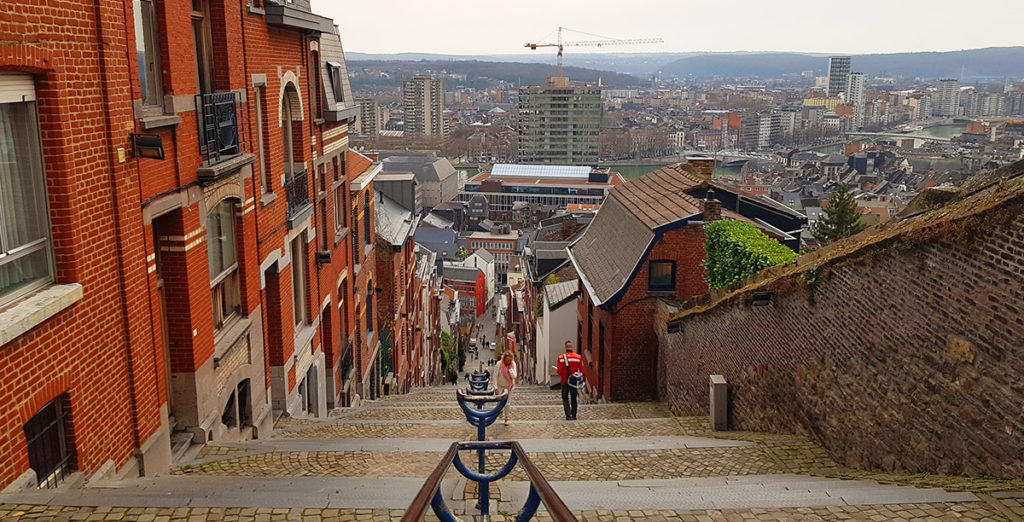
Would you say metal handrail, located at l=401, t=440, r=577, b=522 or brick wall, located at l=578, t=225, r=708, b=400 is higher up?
metal handrail, located at l=401, t=440, r=577, b=522

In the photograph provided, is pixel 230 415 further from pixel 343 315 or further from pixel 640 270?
pixel 640 270

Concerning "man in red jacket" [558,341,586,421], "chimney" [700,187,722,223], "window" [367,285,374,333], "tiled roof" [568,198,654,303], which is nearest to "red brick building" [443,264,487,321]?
"window" [367,285,374,333]

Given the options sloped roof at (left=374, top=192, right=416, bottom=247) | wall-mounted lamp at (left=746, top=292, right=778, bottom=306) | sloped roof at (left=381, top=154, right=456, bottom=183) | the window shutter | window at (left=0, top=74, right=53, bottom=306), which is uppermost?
the window shutter

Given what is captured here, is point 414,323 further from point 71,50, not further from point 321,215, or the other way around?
point 71,50

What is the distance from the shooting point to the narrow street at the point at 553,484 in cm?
681

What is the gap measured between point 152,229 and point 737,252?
39.0 ft

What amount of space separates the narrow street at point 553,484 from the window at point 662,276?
778cm

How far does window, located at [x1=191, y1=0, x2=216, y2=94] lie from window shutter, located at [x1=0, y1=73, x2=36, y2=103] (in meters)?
4.61

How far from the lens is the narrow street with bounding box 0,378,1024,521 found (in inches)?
268

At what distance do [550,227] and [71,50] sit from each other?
42.9m

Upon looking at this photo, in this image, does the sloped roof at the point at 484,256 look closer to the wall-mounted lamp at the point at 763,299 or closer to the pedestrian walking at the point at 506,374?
the pedestrian walking at the point at 506,374

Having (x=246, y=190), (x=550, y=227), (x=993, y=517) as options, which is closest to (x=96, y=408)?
(x=246, y=190)

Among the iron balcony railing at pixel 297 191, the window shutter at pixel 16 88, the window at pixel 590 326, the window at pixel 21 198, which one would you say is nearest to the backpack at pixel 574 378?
the iron balcony railing at pixel 297 191

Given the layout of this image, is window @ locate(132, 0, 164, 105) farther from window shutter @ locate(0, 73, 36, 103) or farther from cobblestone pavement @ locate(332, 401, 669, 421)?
cobblestone pavement @ locate(332, 401, 669, 421)
